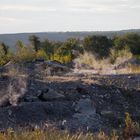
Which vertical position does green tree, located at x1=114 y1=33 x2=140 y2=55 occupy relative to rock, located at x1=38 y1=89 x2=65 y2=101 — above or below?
below

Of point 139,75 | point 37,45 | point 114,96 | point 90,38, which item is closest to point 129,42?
point 90,38

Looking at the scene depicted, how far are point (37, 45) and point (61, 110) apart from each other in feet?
120

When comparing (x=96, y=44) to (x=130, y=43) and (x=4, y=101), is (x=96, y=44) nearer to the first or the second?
(x=130, y=43)

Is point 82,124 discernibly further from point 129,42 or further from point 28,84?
point 129,42

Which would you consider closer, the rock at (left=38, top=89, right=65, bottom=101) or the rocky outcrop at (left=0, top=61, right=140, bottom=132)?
the rocky outcrop at (left=0, top=61, right=140, bottom=132)

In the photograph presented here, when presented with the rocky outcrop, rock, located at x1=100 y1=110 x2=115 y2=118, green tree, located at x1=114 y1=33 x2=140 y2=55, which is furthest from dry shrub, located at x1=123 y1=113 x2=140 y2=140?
green tree, located at x1=114 y1=33 x2=140 y2=55

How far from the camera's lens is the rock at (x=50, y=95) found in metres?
12.0

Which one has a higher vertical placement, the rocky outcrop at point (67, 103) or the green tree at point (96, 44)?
the rocky outcrop at point (67, 103)

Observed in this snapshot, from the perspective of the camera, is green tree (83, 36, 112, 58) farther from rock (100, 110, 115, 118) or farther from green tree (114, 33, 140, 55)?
rock (100, 110, 115, 118)

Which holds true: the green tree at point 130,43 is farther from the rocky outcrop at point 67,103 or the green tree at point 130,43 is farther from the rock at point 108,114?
the rock at point 108,114

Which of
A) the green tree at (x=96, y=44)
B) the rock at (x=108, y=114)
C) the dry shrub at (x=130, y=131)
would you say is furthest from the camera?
the green tree at (x=96, y=44)

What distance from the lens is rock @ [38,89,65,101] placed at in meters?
12.0

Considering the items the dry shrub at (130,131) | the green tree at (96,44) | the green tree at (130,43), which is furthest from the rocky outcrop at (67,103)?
the green tree at (96,44)

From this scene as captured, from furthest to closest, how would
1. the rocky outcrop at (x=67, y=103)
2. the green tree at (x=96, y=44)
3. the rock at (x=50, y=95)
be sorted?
the green tree at (x=96, y=44), the rock at (x=50, y=95), the rocky outcrop at (x=67, y=103)
